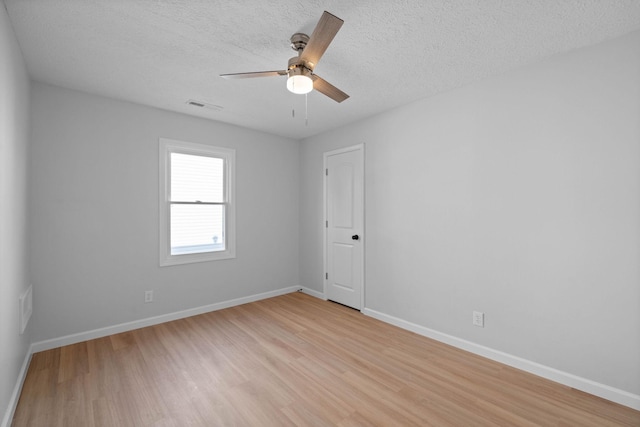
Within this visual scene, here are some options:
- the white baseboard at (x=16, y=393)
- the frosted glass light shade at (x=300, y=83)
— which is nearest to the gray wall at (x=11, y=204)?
the white baseboard at (x=16, y=393)

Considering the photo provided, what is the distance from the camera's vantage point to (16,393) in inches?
80.0

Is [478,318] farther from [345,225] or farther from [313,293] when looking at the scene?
[313,293]

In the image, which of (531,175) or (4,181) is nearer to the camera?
(4,181)

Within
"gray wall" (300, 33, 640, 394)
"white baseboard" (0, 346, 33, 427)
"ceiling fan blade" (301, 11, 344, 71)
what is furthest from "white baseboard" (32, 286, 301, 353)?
"ceiling fan blade" (301, 11, 344, 71)

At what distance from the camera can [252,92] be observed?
10.0 ft

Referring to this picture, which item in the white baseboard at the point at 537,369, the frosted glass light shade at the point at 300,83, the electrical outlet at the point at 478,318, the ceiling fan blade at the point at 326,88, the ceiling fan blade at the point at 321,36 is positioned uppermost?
the ceiling fan blade at the point at 321,36

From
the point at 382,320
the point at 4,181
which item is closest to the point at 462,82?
the point at 382,320

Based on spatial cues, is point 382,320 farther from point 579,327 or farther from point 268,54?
point 268,54

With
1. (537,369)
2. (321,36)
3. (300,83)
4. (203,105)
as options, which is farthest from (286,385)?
(203,105)

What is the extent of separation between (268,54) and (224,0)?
596mm

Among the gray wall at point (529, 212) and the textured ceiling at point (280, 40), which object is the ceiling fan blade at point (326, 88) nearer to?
the textured ceiling at point (280, 40)

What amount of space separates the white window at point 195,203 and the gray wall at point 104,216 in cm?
10

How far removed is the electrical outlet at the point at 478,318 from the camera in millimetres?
2752

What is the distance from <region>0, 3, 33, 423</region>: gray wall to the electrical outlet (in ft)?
11.3
